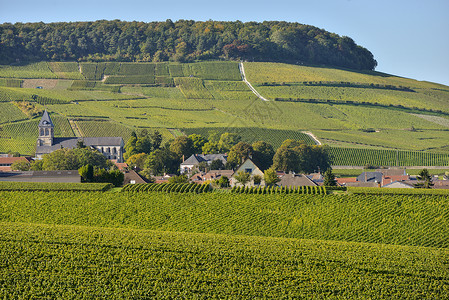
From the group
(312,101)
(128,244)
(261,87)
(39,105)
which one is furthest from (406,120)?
(128,244)

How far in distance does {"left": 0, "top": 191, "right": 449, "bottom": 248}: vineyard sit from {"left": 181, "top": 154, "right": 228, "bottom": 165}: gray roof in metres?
43.8

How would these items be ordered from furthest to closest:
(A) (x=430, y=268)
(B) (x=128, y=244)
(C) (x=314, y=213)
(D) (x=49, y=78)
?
(D) (x=49, y=78)
(C) (x=314, y=213)
(B) (x=128, y=244)
(A) (x=430, y=268)

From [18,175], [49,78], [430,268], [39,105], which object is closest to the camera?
[430,268]

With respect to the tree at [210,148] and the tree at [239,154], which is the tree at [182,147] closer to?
the tree at [210,148]

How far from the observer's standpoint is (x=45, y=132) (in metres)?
111

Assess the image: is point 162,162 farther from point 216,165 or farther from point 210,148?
point 210,148

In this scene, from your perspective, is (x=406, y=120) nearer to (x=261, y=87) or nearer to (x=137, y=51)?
(x=261, y=87)

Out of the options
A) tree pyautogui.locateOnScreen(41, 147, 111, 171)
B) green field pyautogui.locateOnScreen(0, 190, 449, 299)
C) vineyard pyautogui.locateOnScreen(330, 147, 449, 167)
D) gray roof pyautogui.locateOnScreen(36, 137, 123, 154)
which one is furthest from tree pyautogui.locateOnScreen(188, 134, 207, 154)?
green field pyautogui.locateOnScreen(0, 190, 449, 299)

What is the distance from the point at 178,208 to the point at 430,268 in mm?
18717

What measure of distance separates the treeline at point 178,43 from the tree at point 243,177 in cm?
10070

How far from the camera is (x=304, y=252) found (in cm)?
3152

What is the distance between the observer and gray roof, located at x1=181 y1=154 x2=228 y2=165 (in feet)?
299

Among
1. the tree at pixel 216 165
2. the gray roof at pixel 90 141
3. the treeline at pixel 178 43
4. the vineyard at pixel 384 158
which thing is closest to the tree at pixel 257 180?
the tree at pixel 216 165

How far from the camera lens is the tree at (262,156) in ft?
278
